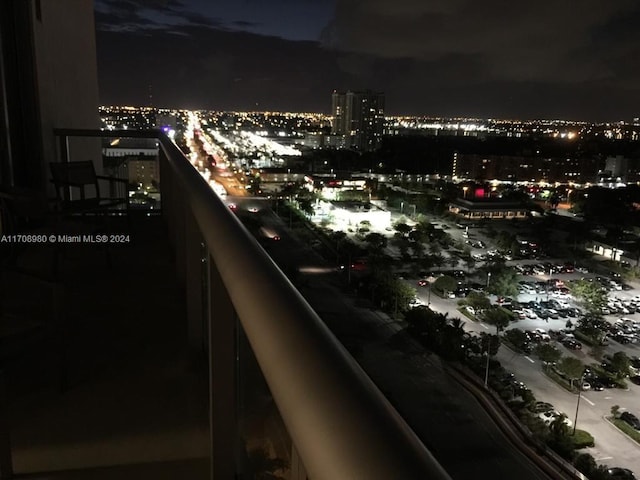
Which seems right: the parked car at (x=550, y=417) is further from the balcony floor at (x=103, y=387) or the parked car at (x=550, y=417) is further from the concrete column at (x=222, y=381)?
the concrete column at (x=222, y=381)

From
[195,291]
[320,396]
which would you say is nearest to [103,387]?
[195,291]

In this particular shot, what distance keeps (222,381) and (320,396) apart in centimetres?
70

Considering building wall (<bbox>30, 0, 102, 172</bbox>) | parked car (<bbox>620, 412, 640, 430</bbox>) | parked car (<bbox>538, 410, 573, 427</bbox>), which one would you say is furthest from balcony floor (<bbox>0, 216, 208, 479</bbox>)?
parked car (<bbox>620, 412, 640, 430</bbox>)

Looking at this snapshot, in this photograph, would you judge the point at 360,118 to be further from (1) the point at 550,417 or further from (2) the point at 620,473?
(2) the point at 620,473

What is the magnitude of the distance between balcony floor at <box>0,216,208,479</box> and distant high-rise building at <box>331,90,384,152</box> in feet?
248

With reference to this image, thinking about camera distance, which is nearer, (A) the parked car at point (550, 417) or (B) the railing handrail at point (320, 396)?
(B) the railing handrail at point (320, 396)

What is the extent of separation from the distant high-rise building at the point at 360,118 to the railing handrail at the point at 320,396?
254 feet

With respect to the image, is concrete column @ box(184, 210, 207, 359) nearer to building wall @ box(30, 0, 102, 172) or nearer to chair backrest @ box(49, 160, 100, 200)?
chair backrest @ box(49, 160, 100, 200)

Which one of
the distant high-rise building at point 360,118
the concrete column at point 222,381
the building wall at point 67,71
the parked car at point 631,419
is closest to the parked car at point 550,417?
the parked car at point 631,419

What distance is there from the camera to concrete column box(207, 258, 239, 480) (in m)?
0.99

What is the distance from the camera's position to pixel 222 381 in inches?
40.4

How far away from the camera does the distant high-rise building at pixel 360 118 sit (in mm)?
78562

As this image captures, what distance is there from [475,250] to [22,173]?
25.6 metres

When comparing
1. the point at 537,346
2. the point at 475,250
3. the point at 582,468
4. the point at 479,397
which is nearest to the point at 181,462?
the point at 582,468
